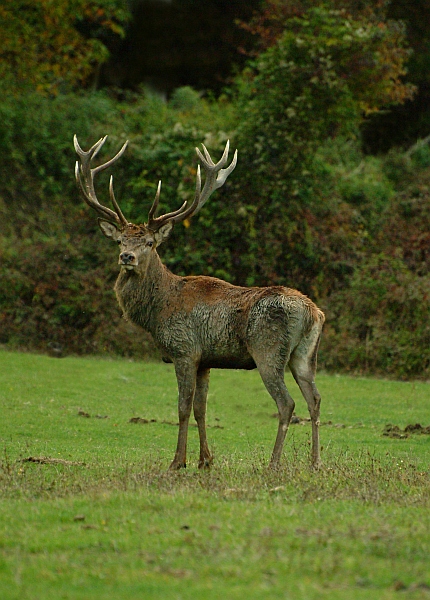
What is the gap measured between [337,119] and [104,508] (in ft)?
61.2

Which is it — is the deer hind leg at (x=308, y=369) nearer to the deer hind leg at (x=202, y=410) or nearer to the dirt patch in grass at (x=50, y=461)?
the deer hind leg at (x=202, y=410)

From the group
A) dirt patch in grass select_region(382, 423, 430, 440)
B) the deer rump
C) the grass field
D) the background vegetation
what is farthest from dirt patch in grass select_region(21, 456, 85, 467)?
the background vegetation

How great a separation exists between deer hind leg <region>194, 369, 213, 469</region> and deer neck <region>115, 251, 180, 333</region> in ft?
2.45

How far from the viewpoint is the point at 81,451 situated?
12.0m

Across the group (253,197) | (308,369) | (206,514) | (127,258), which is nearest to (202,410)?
(308,369)

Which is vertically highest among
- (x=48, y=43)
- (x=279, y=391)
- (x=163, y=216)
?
(x=48, y=43)

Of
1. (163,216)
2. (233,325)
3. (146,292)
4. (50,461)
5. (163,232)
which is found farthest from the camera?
(163,216)

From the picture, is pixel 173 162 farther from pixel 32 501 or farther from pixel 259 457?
pixel 32 501

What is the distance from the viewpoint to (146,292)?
1084 centimetres

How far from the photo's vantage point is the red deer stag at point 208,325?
33.4 feet

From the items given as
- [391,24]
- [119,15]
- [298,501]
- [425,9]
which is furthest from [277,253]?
[298,501]

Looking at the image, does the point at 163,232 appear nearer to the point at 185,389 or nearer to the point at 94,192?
the point at 94,192

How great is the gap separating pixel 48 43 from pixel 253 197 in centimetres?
796

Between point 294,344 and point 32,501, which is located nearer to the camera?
point 32,501
